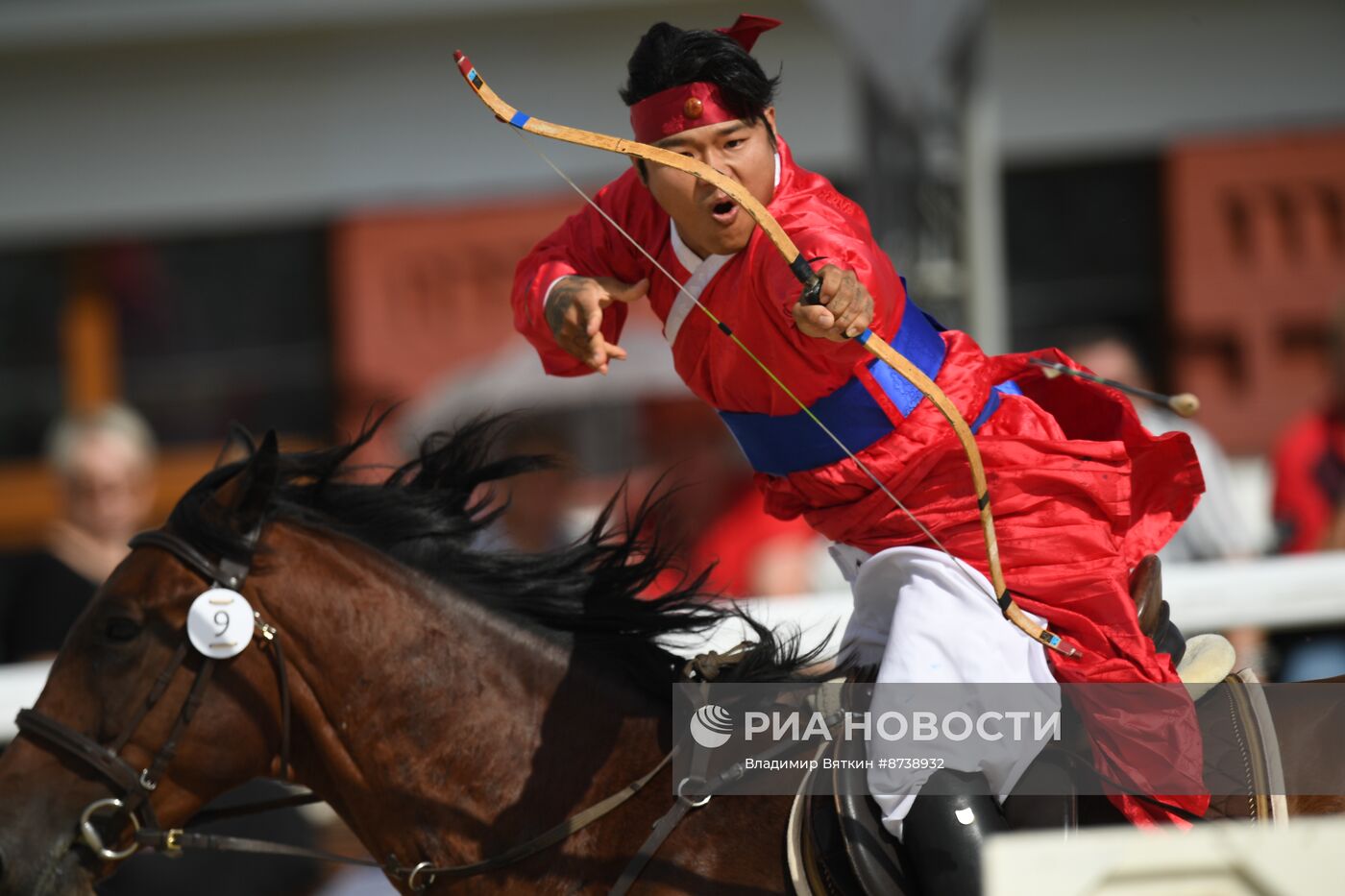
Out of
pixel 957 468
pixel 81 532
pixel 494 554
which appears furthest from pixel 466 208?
pixel 957 468

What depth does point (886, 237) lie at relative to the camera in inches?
209

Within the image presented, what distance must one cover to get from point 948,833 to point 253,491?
1259mm

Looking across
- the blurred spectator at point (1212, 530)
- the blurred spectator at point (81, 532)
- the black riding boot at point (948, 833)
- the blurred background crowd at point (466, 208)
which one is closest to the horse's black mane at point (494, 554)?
the black riding boot at point (948, 833)

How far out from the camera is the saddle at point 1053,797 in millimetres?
2098

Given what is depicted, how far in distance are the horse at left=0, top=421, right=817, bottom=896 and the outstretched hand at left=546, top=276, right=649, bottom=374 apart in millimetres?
272

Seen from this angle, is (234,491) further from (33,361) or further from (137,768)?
(33,361)

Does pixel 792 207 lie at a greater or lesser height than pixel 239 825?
greater

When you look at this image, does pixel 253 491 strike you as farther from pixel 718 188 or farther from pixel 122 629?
pixel 718 188

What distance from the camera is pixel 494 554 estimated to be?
2.51 metres

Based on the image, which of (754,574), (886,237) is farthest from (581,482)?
(886,237)

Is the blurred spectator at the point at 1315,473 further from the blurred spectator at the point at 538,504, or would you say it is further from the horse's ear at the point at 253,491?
the horse's ear at the point at 253,491

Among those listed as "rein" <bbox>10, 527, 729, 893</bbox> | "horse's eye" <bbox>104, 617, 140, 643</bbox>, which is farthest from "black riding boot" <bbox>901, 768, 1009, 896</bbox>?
"horse's eye" <bbox>104, 617, 140, 643</bbox>

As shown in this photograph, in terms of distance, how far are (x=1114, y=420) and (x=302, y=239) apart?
22.2 ft

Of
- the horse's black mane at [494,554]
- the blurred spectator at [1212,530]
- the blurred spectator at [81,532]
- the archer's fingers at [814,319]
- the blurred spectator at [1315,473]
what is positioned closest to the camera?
the archer's fingers at [814,319]
